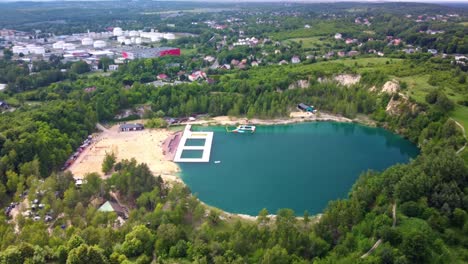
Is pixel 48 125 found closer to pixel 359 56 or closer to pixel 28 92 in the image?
pixel 28 92

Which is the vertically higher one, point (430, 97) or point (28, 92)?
point (430, 97)

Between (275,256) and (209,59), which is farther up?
(209,59)

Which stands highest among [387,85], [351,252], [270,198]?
[387,85]

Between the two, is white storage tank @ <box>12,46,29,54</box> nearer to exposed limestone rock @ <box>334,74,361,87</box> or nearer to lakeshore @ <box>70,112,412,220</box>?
lakeshore @ <box>70,112,412,220</box>

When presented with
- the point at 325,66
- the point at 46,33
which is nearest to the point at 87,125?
the point at 325,66

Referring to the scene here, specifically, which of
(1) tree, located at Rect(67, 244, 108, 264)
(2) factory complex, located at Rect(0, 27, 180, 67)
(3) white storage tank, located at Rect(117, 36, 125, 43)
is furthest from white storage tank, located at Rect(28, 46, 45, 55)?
(1) tree, located at Rect(67, 244, 108, 264)

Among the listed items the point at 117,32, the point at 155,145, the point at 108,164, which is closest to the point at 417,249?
the point at 108,164

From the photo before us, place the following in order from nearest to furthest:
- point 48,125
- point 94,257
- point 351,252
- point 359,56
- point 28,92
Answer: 1. point 94,257
2. point 351,252
3. point 48,125
4. point 28,92
5. point 359,56

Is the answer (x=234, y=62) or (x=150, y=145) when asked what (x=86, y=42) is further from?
(x=150, y=145)
